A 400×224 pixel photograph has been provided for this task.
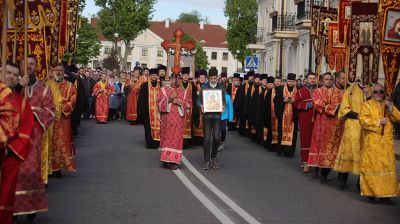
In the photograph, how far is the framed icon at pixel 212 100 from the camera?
51.7 ft

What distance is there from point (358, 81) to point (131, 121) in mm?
17545

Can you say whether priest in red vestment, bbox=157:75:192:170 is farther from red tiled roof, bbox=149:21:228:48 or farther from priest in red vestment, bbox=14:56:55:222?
red tiled roof, bbox=149:21:228:48

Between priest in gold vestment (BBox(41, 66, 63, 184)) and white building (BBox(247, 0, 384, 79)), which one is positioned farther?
white building (BBox(247, 0, 384, 79))

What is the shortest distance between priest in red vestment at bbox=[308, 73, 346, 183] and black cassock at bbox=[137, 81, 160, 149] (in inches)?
249

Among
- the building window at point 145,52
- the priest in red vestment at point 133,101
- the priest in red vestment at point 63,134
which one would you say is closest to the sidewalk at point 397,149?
the priest in red vestment at point 63,134

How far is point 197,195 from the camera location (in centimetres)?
1186

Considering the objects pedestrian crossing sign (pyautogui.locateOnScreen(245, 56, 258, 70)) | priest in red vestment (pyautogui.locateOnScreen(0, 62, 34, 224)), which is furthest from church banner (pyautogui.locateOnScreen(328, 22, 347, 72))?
pedestrian crossing sign (pyautogui.locateOnScreen(245, 56, 258, 70))

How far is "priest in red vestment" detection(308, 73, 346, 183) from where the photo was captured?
1411cm

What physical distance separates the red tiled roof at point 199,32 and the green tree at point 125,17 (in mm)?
52401

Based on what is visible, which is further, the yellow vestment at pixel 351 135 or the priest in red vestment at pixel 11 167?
the yellow vestment at pixel 351 135

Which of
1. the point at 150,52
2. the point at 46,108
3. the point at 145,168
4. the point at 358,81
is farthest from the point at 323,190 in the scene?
the point at 150,52

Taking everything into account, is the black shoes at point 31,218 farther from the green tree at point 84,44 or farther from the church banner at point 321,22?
the green tree at point 84,44

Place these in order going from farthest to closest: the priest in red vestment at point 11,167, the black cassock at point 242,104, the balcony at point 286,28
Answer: the balcony at point 286,28 < the black cassock at point 242,104 < the priest in red vestment at point 11,167

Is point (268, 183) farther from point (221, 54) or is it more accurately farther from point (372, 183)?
point (221, 54)
